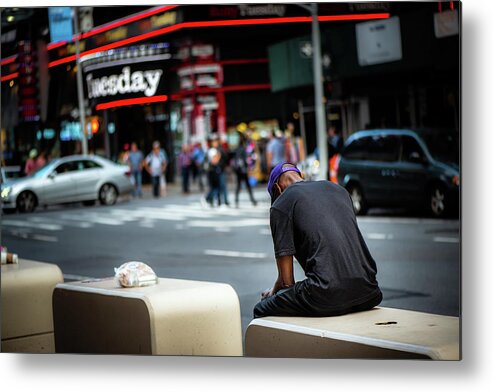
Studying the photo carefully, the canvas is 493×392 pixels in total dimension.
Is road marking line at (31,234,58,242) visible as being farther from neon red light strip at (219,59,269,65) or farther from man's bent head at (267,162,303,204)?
man's bent head at (267,162,303,204)

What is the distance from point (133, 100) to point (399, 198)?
2.10 m

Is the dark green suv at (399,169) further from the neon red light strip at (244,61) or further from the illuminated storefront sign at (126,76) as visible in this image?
the illuminated storefront sign at (126,76)

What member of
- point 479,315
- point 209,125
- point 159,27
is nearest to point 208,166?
point 209,125

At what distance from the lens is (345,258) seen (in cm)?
644

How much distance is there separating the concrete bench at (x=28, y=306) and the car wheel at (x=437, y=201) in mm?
2642

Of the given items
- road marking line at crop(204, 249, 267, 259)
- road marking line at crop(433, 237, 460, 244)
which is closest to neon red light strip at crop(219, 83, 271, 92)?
road marking line at crop(204, 249, 267, 259)

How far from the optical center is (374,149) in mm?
8586

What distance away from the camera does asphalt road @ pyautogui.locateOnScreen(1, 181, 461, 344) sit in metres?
8.70

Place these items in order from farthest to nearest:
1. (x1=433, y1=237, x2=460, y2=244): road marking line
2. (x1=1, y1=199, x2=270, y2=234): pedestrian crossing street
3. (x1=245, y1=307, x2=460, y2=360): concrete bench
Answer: (x1=1, y1=199, x2=270, y2=234): pedestrian crossing street < (x1=433, y1=237, x2=460, y2=244): road marking line < (x1=245, y1=307, x2=460, y2=360): concrete bench

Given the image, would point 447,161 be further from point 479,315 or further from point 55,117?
point 55,117

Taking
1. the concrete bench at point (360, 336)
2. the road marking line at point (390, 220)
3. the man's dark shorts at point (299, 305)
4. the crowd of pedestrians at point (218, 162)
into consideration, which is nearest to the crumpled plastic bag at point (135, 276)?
the concrete bench at point (360, 336)

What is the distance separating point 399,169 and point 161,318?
2455 mm

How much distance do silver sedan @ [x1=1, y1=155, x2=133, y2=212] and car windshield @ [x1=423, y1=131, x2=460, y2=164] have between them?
2.37 meters

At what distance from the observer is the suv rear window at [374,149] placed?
8570 millimetres
